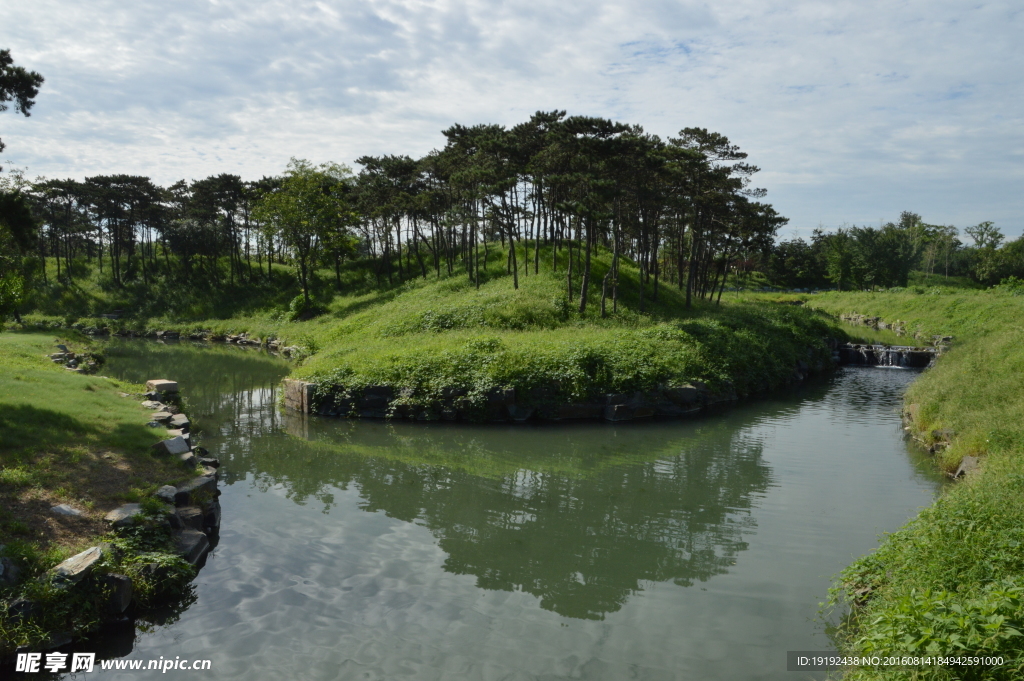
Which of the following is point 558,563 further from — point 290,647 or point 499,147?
point 499,147

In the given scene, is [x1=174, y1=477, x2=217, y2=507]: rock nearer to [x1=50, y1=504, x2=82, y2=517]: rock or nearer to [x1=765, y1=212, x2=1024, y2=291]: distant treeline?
[x1=50, y1=504, x2=82, y2=517]: rock

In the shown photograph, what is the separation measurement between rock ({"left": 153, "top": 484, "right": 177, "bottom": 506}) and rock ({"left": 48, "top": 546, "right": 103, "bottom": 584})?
6.90 ft

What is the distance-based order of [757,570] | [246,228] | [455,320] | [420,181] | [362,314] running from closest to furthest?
[757,570]
[455,320]
[362,314]
[420,181]
[246,228]

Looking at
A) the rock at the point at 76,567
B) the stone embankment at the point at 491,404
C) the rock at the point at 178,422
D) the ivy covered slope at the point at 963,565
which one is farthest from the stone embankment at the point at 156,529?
the ivy covered slope at the point at 963,565

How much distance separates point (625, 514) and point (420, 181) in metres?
40.2

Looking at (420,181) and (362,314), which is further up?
(420,181)

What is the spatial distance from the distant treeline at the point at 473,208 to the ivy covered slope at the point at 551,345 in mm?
1860

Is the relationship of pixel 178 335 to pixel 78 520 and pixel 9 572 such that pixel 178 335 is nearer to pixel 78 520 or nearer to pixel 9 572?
pixel 78 520

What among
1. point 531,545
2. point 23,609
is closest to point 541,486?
point 531,545

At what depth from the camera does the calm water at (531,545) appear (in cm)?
750

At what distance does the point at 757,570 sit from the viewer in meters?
9.69

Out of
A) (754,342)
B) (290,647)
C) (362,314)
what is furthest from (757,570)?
(362,314)

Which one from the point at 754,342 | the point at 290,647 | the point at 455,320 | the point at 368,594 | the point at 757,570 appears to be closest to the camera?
the point at 290,647

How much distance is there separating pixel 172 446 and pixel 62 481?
2672 millimetres
